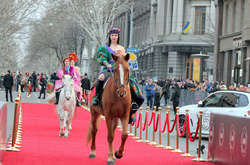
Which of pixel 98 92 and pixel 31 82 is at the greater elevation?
pixel 98 92

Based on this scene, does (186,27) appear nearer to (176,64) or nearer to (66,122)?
(176,64)

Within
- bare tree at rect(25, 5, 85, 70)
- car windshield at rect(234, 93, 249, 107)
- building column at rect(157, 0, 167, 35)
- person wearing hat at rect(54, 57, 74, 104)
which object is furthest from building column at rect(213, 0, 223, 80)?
person wearing hat at rect(54, 57, 74, 104)

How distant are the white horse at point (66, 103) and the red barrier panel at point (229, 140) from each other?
6566 millimetres

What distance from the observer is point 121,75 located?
35.4 ft

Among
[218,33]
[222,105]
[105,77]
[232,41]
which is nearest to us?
[105,77]

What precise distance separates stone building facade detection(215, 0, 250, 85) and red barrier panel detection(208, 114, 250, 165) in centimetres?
2890

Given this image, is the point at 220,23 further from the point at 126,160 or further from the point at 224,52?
the point at 126,160

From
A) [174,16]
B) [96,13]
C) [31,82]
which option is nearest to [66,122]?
[96,13]

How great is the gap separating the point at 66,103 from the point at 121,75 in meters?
8.00

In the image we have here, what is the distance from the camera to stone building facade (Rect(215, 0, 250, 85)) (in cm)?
4178

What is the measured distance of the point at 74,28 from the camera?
8094 cm

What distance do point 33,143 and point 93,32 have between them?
43.3m

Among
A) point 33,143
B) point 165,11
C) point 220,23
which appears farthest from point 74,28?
point 33,143

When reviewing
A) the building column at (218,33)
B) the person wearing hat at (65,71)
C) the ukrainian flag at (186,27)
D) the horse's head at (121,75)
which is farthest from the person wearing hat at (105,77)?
the ukrainian flag at (186,27)
